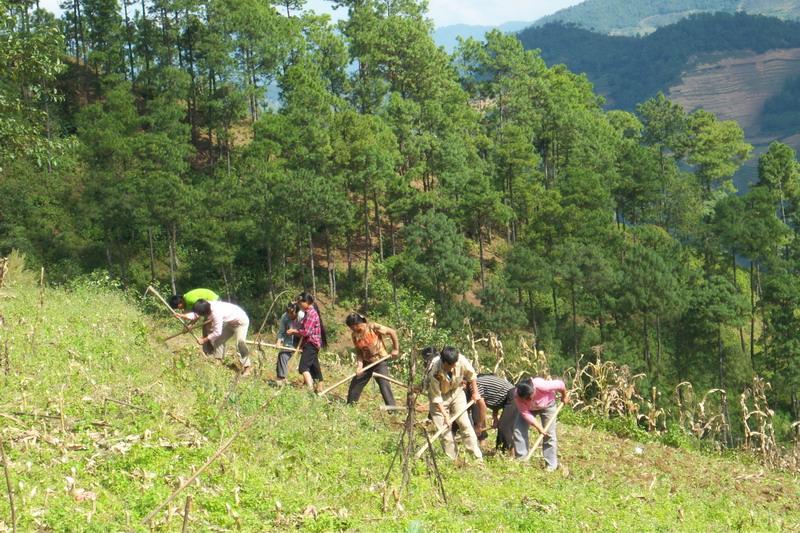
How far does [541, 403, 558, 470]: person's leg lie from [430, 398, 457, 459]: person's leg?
128 cm

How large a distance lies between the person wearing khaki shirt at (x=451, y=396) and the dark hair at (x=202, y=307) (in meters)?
3.34

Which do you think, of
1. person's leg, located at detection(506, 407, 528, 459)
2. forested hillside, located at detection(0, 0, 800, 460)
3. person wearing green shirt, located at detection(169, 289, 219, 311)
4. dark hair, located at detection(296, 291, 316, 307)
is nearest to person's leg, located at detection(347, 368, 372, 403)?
dark hair, located at detection(296, 291, 316, 307)

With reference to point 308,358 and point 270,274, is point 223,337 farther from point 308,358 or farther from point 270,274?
point 270,274

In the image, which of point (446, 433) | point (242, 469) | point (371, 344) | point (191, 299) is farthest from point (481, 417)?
point (191, 299)

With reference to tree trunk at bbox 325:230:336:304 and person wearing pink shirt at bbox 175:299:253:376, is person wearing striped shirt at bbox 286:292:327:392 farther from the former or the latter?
tree trunk at bbox 325:230:336:304

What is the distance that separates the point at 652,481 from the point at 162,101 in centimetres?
3855

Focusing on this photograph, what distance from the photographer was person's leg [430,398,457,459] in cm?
956

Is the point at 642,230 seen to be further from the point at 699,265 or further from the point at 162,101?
the point at 162,101

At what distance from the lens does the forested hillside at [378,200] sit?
38969 mm

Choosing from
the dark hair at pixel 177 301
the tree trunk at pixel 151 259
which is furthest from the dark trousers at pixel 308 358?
the tree trunk at pixel 151 259

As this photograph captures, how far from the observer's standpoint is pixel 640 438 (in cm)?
1412

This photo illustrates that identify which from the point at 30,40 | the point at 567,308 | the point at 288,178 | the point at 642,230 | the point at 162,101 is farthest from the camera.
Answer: the point at 642,230

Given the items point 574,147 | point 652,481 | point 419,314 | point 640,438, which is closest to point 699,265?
point 574,147

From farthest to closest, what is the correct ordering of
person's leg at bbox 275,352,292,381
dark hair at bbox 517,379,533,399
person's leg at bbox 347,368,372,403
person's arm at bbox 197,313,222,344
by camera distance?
1. person's leg at bbox 275,352,292,381
2. person's arm at bbox 197,313,222,344
3. person's leg at bbox 347,368,372,403
4. dark hair at bbox 517,379,533,399
